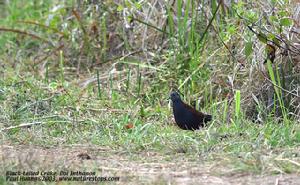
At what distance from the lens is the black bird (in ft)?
20.6

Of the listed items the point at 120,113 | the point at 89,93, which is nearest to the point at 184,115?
the point at 120,113

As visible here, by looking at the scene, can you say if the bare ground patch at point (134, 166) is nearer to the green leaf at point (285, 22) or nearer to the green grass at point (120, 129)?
the green grass at point (120, 129)

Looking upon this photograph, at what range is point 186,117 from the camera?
6.29 metres

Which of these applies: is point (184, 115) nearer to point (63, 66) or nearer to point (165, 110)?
point (165, 110)

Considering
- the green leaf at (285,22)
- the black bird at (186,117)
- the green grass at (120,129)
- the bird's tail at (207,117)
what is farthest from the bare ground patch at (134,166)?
the green leaf at (285,22)

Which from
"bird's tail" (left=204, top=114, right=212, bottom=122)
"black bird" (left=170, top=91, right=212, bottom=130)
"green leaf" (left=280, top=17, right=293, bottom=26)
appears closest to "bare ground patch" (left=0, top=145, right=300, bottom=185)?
"black bird" (left=170, top=91, right=212, bottom=130)

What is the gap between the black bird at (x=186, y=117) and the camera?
20.6 feet

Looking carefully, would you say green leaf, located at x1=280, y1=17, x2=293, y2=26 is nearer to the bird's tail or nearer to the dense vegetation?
the dense vegetation

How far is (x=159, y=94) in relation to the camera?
757cm

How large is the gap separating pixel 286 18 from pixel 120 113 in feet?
5.81

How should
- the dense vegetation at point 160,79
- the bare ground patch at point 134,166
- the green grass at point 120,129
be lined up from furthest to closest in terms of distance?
the dense vegetation at point 160,79 < the green grass at point 120,129 < the bare ground patch at point 134,166

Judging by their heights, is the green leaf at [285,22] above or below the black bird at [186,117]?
above

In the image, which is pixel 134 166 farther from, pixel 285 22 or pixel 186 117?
pixel 285 22

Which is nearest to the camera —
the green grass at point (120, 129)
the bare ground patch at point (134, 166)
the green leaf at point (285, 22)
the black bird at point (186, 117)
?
the bare ground patch at point (134, 166)
